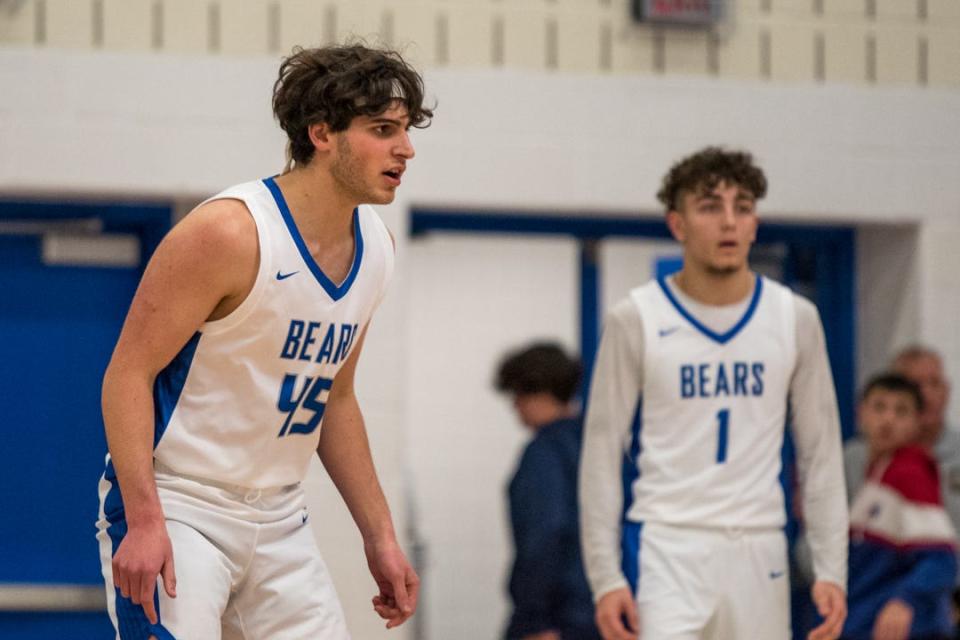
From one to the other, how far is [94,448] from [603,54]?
7.85ft

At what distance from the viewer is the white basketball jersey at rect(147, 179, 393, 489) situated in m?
2.70

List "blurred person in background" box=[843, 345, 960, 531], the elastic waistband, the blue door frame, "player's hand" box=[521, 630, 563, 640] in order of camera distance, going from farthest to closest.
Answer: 1. the blue door frame
2. "blurred person in background" box=[843, 345, 960, 531]
3. "player's hand" box=[521, 630, 563, 640]
4. the elastic waistband

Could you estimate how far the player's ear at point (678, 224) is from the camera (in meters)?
3.81

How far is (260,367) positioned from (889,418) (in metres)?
2.84

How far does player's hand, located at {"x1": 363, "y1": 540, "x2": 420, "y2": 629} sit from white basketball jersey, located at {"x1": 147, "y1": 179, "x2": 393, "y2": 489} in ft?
0.94

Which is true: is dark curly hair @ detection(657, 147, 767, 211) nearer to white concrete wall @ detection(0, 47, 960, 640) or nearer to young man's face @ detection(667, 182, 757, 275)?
young man's face @ detection(667, 182, 757, 275)

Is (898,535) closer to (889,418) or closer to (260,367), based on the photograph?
(889,418)

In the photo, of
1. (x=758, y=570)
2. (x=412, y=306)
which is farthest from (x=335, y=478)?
(x=412, y=306)

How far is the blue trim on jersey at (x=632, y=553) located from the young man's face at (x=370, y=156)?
50.9 inches

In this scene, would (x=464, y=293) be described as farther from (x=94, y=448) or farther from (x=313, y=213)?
(x=313, y=213)

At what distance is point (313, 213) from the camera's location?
111 inches

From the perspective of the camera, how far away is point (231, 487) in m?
2.77

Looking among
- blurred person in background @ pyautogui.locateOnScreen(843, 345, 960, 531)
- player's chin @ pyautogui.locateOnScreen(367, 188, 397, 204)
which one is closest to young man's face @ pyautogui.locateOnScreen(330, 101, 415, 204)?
player's chin @ pyautogui.locateOnScreen(367, 188, 397, 204)

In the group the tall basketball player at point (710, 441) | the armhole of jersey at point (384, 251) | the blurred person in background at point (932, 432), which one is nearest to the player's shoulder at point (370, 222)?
the armhole of jersey at point (384, 251)
